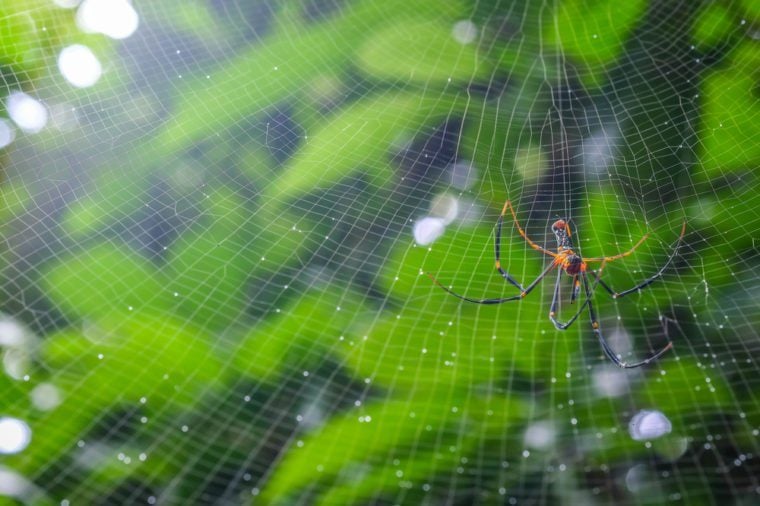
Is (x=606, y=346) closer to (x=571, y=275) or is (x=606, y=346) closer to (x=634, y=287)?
(x=634, y=287)

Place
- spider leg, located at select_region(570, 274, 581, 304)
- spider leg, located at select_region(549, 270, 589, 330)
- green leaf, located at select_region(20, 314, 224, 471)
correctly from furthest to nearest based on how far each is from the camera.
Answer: spider leg, located at select_region(570, 274, 581, 304) → spider leg, located at select_region(549, 270, 589, 330) → green leaf, located at select_region(20, 314, 224, 471)

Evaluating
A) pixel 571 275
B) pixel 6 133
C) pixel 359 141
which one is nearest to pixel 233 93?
pixel 359 141

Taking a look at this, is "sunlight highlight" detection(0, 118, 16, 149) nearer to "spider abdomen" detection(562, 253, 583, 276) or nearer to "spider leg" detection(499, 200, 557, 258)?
"spider leg" detection(499, 200, 557, 258)

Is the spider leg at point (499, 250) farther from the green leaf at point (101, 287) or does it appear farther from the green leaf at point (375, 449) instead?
the green leaf at point (101, 287)

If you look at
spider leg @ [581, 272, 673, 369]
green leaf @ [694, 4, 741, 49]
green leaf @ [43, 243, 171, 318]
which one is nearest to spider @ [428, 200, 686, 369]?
spider leg @ [581, 272, 673, 369]

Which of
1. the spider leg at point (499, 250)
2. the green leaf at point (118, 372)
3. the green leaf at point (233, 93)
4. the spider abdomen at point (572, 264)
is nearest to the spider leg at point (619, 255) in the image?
the spider abdomen at point (572, 264)
